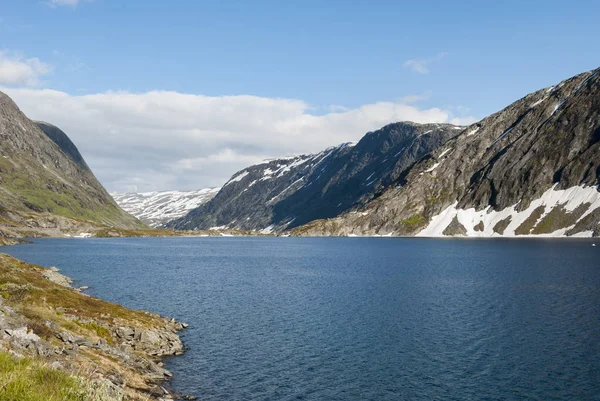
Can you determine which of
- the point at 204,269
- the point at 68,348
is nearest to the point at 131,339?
the point at 68,348

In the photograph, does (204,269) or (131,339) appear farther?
(204,269)

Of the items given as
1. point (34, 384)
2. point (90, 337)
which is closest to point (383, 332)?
point (90, 337)

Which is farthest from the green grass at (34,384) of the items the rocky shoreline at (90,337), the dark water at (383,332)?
the dark water at (383,332)

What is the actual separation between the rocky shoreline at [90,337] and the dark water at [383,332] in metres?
3.12

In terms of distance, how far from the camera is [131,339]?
54.5 meters

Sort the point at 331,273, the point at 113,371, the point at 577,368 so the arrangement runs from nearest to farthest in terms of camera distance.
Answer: the point at 113,371 → the point at 577,368 → the point at 331,273

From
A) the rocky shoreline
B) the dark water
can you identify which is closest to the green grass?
the rocky shoreline

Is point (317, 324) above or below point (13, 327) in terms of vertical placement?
below

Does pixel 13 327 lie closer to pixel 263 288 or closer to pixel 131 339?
pixel 131 339

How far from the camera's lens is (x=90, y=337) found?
49344 millimetres

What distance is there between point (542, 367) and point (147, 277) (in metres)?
98.1

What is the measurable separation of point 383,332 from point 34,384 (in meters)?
51.8

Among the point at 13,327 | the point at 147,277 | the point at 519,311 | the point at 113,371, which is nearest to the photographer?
the point at 13,327

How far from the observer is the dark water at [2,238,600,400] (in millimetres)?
43500
